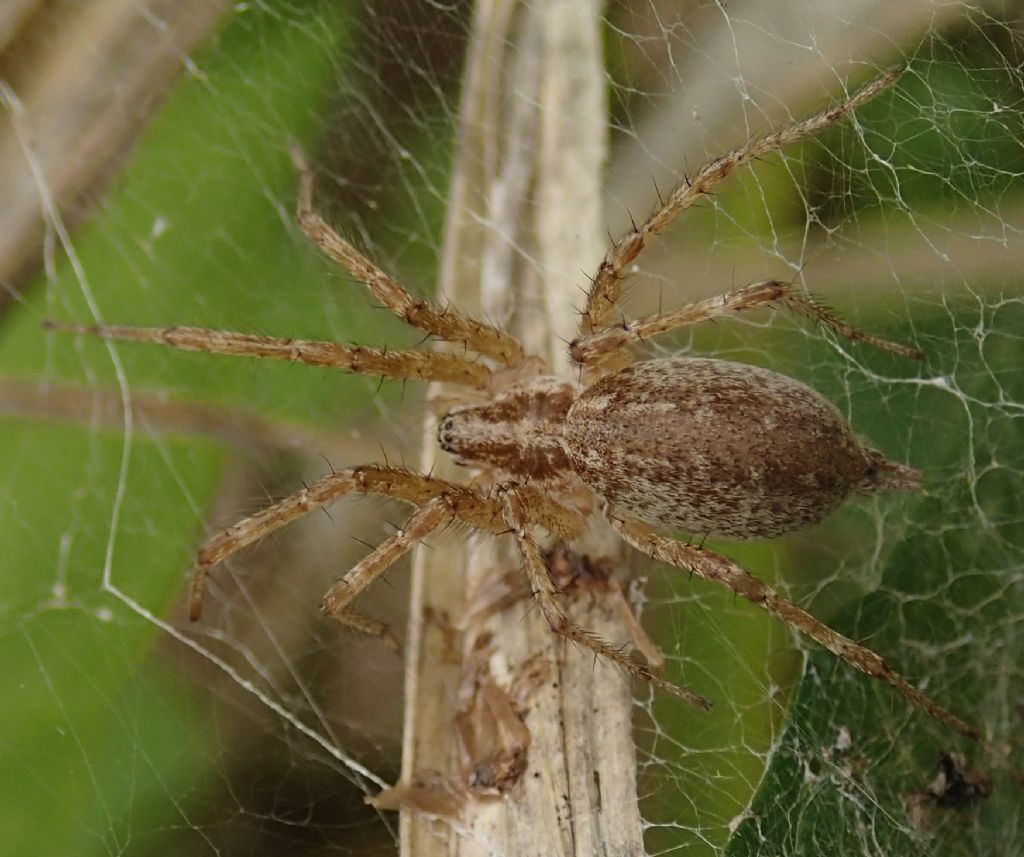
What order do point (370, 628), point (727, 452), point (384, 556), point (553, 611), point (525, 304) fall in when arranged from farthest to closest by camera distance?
1. point (525, 304)
2. point (370, 628)
3. point (384, 556)
4. point (553, 611)
5. point (727, 452)

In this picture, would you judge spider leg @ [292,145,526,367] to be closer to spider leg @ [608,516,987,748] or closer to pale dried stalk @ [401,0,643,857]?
pale dried stalk @ [401,0,643,857]

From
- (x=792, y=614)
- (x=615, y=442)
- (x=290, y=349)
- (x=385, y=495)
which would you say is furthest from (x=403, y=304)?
(x=792, y=614)

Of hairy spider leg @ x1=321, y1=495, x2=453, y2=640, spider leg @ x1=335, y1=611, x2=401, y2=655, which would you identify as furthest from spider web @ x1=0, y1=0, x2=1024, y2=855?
hairy spider leg @ x1=321, y1=495, x2=453, y2=640

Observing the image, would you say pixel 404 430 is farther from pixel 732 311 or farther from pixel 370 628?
pixel 732 311

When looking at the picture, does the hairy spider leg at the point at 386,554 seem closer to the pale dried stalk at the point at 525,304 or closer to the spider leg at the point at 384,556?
the spider leg at the point at 384,556

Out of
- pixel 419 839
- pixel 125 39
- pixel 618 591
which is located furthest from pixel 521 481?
pixel 125 39
